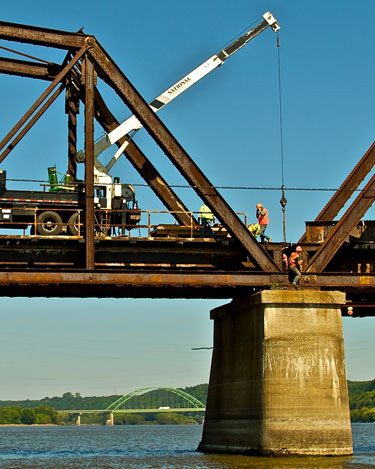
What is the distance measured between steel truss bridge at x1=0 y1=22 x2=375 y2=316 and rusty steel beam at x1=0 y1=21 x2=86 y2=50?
3cm

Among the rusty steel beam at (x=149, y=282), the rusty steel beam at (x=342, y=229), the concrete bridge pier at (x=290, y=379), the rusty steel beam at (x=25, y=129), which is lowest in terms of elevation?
the concrete bridge pier at (x=290, y=379)

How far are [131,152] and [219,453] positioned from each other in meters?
12.8

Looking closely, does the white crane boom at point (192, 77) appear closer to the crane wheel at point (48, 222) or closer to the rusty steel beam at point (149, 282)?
the crane wheel at point (48, 222)

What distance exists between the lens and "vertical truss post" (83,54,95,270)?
87.5 feet

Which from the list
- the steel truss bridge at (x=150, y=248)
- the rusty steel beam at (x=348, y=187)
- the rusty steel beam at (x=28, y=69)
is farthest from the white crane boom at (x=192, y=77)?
the rusty steel beam at (x=348, y=187)

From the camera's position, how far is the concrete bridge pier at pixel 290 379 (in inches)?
998

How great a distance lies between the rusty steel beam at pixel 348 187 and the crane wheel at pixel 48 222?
939cm

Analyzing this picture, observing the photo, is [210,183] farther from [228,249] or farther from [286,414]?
[286,414]

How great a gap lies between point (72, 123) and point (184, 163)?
8956 mm

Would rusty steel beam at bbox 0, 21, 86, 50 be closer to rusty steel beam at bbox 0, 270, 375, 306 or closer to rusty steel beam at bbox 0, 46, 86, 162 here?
rusty steel beam at bbox 0, 46, 86, 162

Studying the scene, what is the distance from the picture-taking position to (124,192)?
34281 millimetres

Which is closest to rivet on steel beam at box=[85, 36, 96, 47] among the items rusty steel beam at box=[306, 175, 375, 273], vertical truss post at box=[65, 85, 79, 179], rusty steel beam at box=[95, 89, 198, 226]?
rusty steel beam at box=[95, 89, 198, 226]

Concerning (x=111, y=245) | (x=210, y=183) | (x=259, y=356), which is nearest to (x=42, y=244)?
(x=111, y=245)

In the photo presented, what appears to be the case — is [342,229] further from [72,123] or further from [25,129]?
[72,123]
